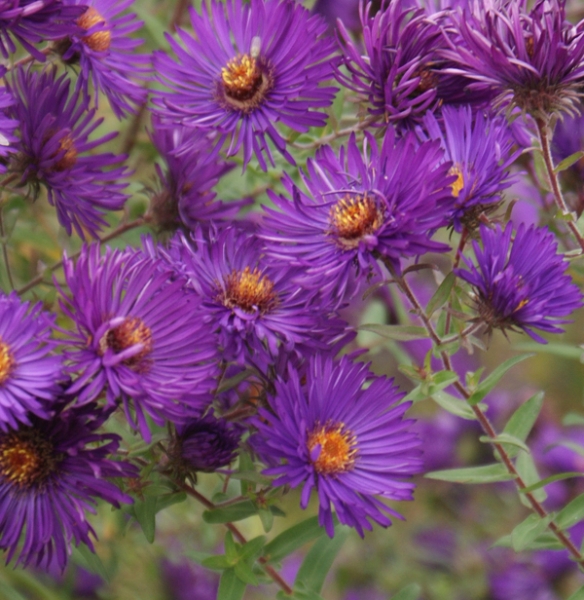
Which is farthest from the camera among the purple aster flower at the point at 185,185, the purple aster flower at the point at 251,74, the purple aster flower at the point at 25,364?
the purple aster flower at the point at 185,185

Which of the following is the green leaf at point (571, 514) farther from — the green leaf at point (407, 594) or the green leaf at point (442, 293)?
the green leaf at point (442, 293)

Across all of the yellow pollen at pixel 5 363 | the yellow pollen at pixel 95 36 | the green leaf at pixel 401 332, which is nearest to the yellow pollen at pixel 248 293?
the green leaf at pixel 401 332

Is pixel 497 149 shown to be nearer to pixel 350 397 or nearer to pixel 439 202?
pixel 439 202

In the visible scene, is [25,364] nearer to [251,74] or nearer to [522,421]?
[251,74]

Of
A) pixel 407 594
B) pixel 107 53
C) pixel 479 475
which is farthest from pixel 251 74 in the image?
pixel 407 594

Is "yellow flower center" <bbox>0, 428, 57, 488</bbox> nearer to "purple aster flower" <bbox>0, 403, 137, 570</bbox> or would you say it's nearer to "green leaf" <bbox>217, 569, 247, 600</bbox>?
"purple aster flower" <bbox>0, 403, 137, 570</bbox>
